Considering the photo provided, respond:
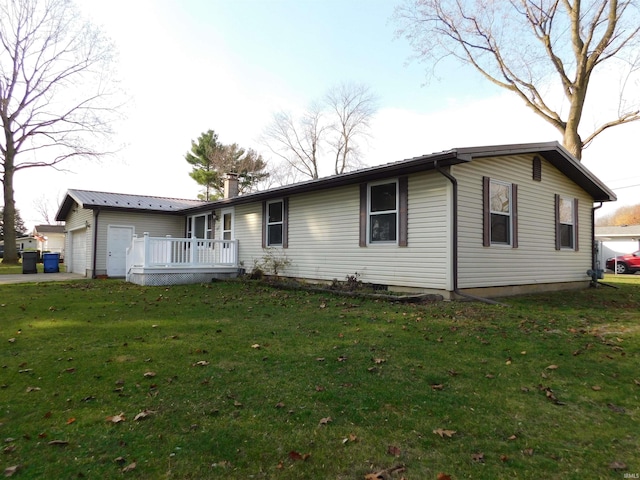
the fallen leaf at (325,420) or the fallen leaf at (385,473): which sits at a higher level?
the fallen leaf at (325,420)

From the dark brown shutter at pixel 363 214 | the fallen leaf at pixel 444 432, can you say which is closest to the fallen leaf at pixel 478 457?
the fallen leaf at pixel 444 432

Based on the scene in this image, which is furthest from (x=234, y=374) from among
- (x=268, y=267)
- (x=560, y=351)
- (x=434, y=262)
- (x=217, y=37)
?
(x=217, y=37)

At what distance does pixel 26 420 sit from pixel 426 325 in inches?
187

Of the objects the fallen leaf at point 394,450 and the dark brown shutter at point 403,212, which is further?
the dark brown shutter at point 403,212

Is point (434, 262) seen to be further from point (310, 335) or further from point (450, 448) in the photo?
point (450, 448)

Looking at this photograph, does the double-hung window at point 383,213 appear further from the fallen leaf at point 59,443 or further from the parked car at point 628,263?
the parked car at point 628,263

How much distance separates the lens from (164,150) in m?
34.0

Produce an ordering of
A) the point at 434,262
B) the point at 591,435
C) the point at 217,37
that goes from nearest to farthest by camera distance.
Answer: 1. the point at 591,435
2. the point at 434,262
3. the point at 217,37

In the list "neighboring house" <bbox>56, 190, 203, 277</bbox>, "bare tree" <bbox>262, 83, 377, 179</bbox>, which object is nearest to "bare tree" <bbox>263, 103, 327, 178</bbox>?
"bare tree" <bbox>262, 83, 377, 179</bbox>

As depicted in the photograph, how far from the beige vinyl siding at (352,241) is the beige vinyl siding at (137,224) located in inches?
221

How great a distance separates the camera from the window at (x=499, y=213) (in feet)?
28.2

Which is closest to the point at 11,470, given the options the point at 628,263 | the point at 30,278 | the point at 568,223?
the point at 568,223

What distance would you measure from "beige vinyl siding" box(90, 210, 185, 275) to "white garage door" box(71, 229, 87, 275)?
1.47 meters

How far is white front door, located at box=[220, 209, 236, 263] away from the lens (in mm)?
13812
